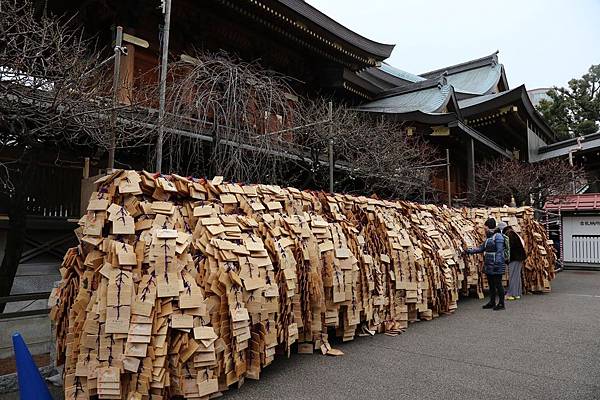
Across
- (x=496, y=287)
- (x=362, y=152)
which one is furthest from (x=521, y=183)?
(x=496, y=287)

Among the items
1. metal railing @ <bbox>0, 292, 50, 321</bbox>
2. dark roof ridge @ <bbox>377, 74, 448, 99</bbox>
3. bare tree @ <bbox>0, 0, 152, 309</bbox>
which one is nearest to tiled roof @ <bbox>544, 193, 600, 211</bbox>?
dark roof ridge @ <bbox>377, 74, 448, 99</bbox>

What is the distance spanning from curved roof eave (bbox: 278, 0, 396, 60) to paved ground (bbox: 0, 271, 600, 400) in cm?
761

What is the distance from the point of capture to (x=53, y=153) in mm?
6949

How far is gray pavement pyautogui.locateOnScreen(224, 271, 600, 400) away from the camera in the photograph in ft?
11.8

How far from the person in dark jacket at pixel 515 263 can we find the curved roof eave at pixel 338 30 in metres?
6.50

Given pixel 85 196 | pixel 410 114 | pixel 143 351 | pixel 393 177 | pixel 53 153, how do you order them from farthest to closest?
pixel 410 114
pixel 393 177
pixel 53 153
pixel 85 196
pixel 143 351

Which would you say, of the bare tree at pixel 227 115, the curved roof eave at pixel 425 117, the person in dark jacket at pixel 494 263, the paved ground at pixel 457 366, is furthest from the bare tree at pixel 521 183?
the bare tree at pixel 227 115

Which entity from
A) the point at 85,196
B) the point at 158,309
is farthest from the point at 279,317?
the point at 85,196

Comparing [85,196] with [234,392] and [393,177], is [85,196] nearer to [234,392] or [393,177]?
[234,392]

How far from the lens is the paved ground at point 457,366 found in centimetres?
358

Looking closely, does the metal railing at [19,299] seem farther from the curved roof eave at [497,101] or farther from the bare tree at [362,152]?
the curved roof eave at [497,101]

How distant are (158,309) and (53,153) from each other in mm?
5046

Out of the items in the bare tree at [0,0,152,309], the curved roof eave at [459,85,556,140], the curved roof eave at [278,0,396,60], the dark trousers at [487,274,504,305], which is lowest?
the dark trousers at [487,274,504,305]

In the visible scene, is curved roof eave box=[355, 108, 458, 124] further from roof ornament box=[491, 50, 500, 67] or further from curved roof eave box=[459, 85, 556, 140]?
roof ornament box=[491, 50, 500, 67]
